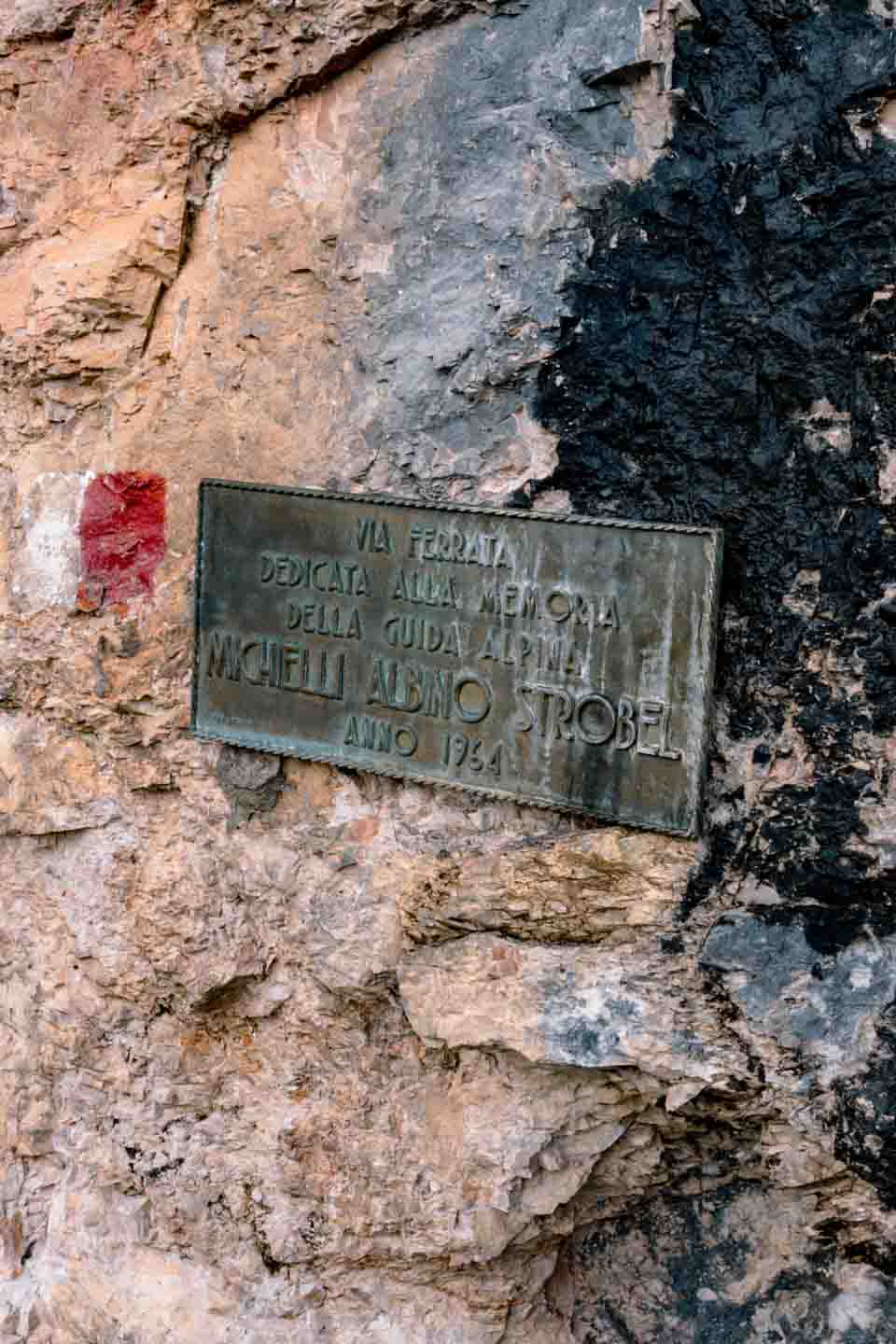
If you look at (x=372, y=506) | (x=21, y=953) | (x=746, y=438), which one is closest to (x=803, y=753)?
(x=746, y=438)

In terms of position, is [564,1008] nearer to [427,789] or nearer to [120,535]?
[427,789]

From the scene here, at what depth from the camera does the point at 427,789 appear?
2.56 meters

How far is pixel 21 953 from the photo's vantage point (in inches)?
121

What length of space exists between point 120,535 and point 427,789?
2.87 ft

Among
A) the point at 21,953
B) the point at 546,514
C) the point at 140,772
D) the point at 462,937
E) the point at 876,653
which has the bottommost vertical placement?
the point at 21,953

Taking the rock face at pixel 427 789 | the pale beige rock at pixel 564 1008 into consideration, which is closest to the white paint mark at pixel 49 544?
the rock face at pixel 427 789

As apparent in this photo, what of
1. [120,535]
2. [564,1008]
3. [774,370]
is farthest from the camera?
[120,535]

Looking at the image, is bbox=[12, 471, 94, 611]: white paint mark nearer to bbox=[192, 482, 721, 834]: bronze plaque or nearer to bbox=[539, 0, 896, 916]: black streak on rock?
bbox=[192, 482, 721, 834]: bronze plaque

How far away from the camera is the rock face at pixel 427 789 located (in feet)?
7.22

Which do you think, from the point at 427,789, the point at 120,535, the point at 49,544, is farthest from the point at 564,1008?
the point at 49,544

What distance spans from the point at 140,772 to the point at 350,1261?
1.09 meters

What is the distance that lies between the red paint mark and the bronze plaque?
16cm

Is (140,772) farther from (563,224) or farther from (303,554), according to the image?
(563,224)

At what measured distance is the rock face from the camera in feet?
7.22
